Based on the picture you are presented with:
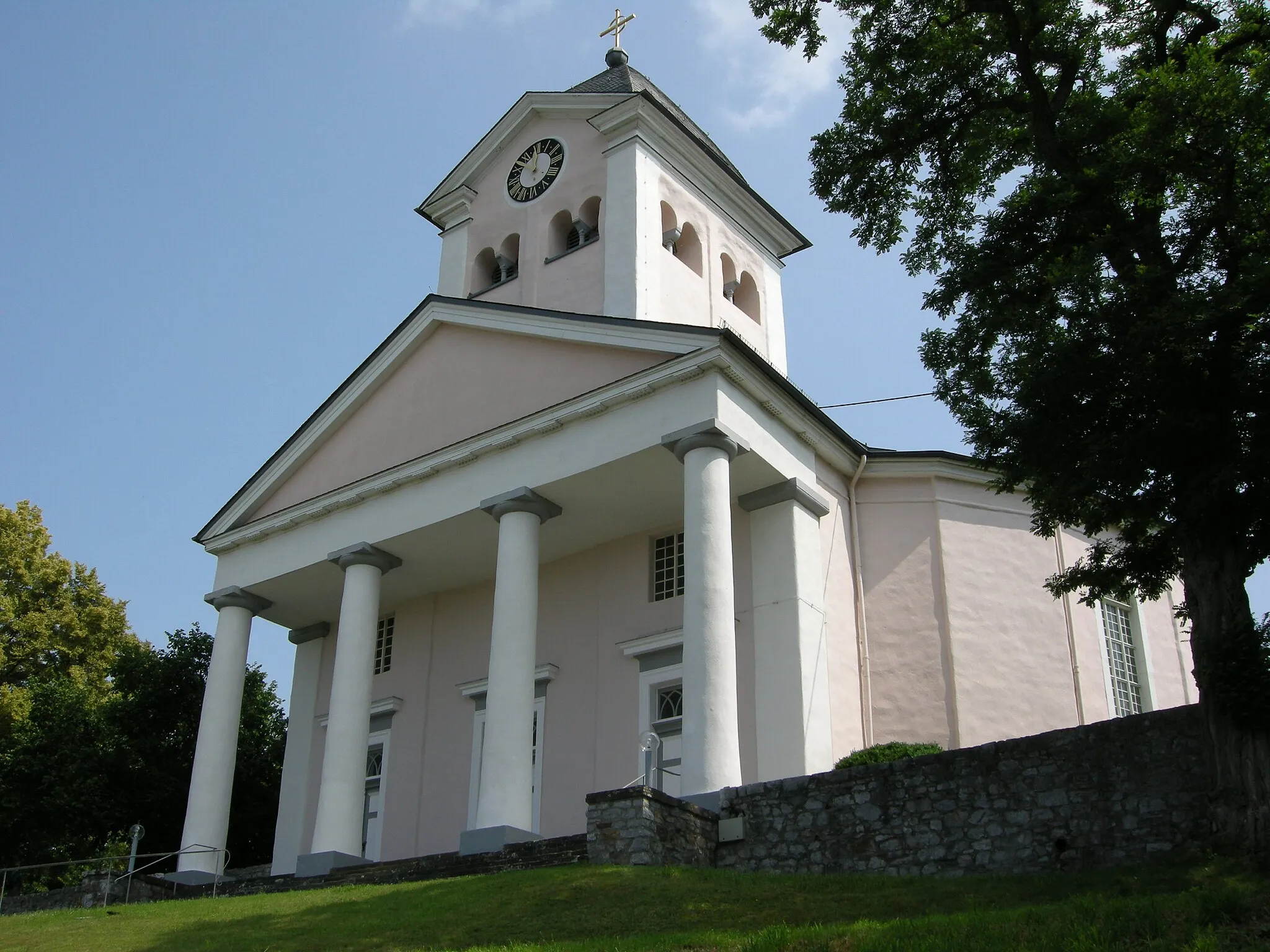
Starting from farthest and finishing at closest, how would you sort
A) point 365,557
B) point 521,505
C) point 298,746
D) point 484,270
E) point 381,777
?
point 484,270 < point 298,746 < point 381,777 < point 365,557 < point 521,505

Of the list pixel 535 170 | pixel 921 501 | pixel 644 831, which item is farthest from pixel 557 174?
pixel 644 831

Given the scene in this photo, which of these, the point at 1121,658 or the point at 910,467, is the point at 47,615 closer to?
the point at 910,467

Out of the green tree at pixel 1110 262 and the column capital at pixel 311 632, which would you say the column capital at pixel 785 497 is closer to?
the green tree at pixel 1110 262

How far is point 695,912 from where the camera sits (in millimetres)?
13133

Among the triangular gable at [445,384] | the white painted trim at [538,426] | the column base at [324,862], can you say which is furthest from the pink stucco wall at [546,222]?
the column base at [324,862]

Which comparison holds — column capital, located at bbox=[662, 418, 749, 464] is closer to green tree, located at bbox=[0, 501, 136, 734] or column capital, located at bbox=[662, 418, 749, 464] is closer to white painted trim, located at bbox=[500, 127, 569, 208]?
white painted trim, located at bbox=[500, 127, 569, 208]

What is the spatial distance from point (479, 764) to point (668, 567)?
4.91 metres

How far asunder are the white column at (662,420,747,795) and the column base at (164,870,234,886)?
31.3 ft

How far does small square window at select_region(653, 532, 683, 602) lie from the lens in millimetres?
22781

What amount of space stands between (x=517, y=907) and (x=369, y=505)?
11342mm

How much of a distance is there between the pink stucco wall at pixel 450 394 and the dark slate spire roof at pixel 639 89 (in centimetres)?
853

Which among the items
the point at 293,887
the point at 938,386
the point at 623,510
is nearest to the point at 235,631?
the point at 293,887

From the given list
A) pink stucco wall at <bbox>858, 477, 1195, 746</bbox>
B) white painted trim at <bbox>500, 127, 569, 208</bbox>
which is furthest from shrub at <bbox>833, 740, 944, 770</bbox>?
white painted trim at <bbox>500, 127, 569, 208</bbox>

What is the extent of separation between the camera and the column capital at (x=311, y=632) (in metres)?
27.2
